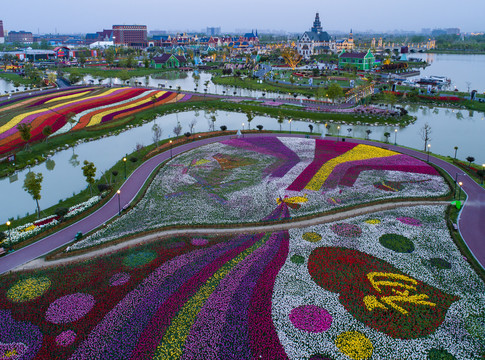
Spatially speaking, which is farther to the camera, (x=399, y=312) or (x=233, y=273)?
(x=233, y=273)

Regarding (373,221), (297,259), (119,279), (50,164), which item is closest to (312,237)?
(297,259)

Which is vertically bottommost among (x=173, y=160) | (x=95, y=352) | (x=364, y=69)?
(x=95, y=352)

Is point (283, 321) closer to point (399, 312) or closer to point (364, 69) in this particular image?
point (399, 312)

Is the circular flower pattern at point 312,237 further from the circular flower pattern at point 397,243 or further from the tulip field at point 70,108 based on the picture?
the tulip field at point 70,108

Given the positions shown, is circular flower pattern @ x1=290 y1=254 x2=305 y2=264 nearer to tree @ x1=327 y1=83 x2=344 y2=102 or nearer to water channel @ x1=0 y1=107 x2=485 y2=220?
water channel @ x1=0 y1=107 x2=485 y2=220

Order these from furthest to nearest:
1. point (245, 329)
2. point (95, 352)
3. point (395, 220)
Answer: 1. point (395, 220)
2. point (245, 329)
3. point (95, 352)

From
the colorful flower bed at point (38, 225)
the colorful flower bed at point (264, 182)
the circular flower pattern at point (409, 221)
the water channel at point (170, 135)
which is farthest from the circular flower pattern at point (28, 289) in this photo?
the circular flower pattern at point (409, 221)

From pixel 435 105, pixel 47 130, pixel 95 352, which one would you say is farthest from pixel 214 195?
pixel 435 105
